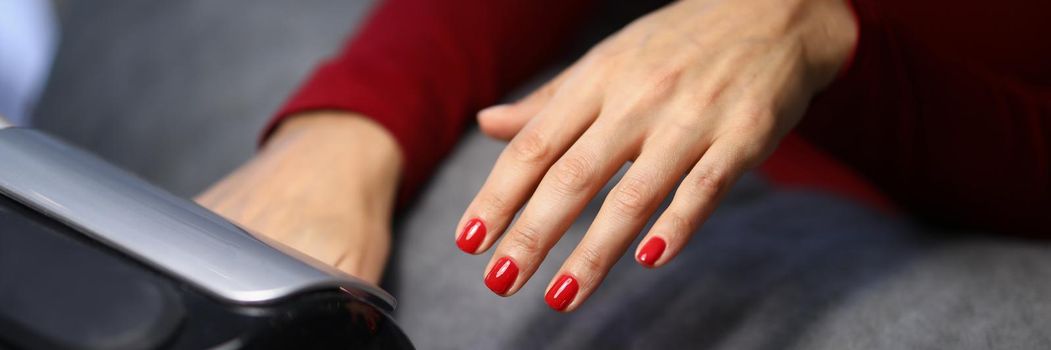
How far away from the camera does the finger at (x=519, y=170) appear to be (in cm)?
45

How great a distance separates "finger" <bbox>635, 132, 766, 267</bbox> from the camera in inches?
17.0

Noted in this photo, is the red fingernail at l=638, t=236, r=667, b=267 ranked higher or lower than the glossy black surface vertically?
lower

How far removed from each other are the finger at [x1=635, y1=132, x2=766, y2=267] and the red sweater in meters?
0.13

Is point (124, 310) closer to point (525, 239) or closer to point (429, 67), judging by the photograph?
point (525, 239)

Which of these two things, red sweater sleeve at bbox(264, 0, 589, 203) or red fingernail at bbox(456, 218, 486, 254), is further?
red sweater sleeve at bbox(264, 0, 589, 203)

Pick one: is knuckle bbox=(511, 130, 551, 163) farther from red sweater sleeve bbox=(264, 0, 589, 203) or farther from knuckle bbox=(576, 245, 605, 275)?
red sweater sleeve bbox=(264, 0, 589, 203)

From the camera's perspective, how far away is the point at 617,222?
43cm

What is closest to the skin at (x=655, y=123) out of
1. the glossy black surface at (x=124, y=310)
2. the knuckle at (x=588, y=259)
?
the knuckle at (x=588, y=259)

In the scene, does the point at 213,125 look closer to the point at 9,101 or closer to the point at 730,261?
the point at 730,261

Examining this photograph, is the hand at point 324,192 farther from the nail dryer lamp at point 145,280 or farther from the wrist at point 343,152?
the nail dryer lamp at point 145,280

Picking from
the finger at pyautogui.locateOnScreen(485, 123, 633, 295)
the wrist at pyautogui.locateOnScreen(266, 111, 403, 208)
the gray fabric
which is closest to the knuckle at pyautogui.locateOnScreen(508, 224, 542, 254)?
the finger at pyautogui.locateOnScreen(485, 123, 633, 295)

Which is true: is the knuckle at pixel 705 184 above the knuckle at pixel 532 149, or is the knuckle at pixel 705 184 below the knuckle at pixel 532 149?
below

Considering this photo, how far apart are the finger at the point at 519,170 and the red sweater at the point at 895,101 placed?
0.61ft

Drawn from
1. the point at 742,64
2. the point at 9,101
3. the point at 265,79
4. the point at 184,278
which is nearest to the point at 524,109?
the point at 742,64
